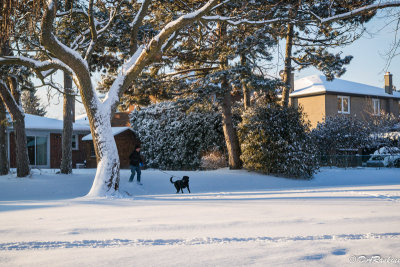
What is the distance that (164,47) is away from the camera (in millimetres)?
14047

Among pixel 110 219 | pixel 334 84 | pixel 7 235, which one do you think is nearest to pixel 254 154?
pixel 110 219

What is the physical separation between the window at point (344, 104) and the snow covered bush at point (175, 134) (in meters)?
17.7

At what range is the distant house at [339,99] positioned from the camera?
1395 inches

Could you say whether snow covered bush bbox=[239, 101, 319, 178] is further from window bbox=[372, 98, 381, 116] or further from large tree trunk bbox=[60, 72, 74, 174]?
window bbox=[372, 98, 381, 116]

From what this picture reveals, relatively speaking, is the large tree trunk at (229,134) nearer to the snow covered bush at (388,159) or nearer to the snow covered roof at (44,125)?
the snow covered bush at (388,159)

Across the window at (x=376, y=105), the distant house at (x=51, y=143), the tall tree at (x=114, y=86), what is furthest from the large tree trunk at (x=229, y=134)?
the window at (x=376, y=105)

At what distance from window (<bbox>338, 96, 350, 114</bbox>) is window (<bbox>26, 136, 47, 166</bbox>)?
81.9 ft

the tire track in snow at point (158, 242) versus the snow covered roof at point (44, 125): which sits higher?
the snow covered roof at point (44, 125)

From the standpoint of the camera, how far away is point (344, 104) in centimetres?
3703

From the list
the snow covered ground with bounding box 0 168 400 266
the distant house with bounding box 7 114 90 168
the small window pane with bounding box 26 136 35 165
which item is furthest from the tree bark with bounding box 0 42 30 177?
the small window pane with bounding box 26 136 35 165

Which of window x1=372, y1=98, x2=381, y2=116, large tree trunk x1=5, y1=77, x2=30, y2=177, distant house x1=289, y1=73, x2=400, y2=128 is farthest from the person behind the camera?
window x1=372, y1=98, x2=381, y2=116

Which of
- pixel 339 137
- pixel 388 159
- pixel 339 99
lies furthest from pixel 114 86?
pixel 339 99

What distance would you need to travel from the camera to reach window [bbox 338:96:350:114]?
36625 mm

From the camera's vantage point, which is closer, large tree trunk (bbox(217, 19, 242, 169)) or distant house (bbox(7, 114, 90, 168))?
large tree trunk (bbox(217, 19, 242, 169))
